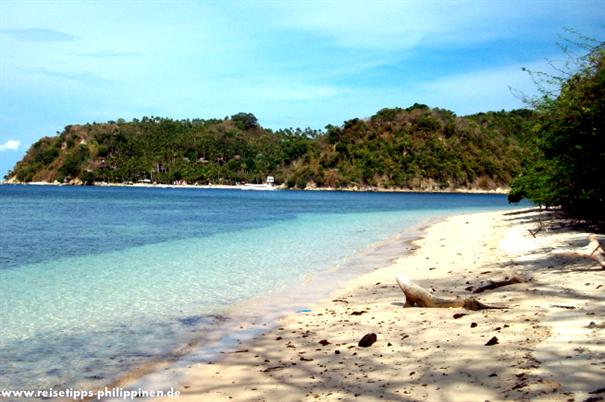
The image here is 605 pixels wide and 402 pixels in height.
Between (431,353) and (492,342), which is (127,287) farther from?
(492,342)

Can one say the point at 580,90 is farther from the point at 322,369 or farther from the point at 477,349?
the point at 322,369

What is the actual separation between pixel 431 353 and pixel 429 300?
2.84m

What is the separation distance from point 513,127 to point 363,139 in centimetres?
5811

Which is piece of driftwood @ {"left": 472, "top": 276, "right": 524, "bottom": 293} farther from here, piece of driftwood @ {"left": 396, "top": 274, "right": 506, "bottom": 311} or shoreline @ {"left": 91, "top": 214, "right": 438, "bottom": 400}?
shoreline @ {"left": 91, "top": 214, "right": 438, "bottom": 400}

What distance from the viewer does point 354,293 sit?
485 inches

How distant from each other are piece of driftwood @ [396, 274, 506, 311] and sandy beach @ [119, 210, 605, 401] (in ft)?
0.75

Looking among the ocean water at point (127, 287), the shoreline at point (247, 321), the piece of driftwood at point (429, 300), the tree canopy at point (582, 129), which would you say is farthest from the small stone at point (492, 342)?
the tree canopy at point (582, 129)

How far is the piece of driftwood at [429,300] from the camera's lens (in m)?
8.60

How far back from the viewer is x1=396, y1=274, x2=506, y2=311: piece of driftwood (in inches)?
339

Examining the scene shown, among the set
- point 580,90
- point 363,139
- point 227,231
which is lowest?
point 227,231

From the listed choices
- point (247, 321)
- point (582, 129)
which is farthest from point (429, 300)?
point (582, 129)

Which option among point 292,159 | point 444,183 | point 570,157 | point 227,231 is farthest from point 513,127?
point 570,157

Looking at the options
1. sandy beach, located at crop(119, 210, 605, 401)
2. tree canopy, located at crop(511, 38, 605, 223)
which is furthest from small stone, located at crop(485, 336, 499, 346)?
tree canopy, located at crop(511, 38, 605, 223)

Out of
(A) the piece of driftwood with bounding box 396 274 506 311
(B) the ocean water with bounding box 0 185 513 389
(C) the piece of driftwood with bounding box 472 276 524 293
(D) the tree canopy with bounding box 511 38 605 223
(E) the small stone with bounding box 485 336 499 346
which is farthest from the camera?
(D) the tree canopy with bounding box 511 38 605 223
